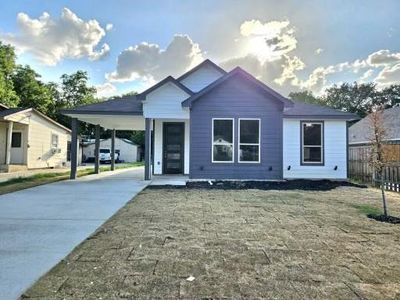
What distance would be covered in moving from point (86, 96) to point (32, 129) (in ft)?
94.5

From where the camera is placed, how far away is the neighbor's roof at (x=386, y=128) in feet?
73.7

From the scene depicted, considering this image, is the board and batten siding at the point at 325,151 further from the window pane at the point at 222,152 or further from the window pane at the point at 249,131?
the window pane at the point at 222,152

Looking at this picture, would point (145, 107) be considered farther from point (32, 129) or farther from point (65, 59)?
point (65, 59)

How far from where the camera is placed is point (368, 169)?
49.9 ft

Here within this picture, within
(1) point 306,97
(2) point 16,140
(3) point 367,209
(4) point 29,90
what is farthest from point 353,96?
(3) point 367,209

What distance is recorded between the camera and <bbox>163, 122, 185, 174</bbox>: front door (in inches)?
671

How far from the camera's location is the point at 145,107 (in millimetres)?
14516

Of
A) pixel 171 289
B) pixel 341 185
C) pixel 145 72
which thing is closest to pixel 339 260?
pixel 171 289

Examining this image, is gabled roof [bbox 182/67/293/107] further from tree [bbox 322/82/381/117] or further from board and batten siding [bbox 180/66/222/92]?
tree [bbox 322/82/381/117]

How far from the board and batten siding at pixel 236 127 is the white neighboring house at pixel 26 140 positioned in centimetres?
1223

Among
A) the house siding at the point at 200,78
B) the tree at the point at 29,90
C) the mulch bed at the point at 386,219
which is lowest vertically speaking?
the mulch bed at the point at 386,219

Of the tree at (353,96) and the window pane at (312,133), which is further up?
the tree at (353,96)

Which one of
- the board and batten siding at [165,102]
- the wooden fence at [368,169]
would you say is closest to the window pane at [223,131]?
the board and batten siding at [165,102]

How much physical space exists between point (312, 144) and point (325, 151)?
0.65 meters
